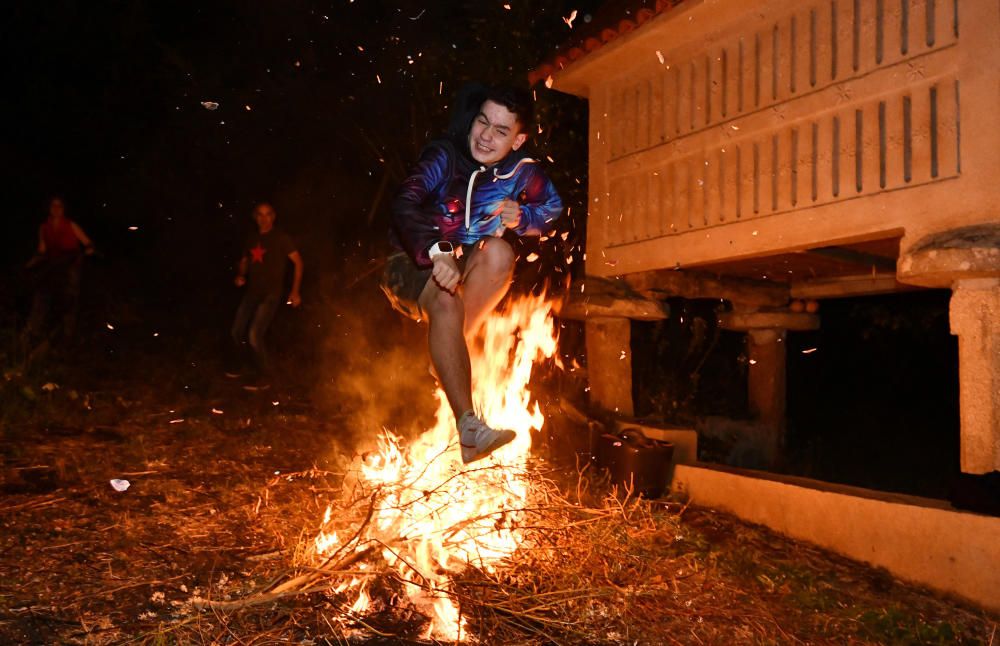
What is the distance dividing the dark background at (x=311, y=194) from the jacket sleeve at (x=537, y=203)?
3.99 m

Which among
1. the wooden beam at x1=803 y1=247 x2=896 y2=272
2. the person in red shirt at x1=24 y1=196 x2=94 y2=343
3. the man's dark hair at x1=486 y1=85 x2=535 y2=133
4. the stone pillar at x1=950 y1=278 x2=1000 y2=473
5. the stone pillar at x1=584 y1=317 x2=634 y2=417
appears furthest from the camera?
the person in red shirt at x1=24 y1=196 x2=94 y2=343

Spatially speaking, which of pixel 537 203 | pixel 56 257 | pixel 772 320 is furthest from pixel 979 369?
pixel 56 257

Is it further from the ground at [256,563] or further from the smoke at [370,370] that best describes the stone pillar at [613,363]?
the smoke at [370,370]

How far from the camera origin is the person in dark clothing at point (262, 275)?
348 inches

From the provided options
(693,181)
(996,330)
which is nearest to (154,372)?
(693,181)

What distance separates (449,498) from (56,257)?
746 centimetres

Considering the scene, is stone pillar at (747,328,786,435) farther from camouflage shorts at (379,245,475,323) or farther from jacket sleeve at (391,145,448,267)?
jacket sleeve at (391,145,448,267)

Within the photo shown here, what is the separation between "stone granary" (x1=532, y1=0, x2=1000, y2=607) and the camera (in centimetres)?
464

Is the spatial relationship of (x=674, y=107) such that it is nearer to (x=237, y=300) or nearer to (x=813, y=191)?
(x=813, y=191)

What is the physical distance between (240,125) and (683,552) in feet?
41.1

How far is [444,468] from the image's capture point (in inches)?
199

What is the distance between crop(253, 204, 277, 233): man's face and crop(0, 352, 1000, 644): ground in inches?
122

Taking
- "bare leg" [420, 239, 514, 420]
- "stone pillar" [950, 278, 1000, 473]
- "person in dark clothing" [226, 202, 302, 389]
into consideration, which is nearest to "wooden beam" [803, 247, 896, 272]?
"stone pillar" [950, 278, 1000, 473]

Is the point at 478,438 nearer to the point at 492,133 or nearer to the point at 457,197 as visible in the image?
the point at 457,197
